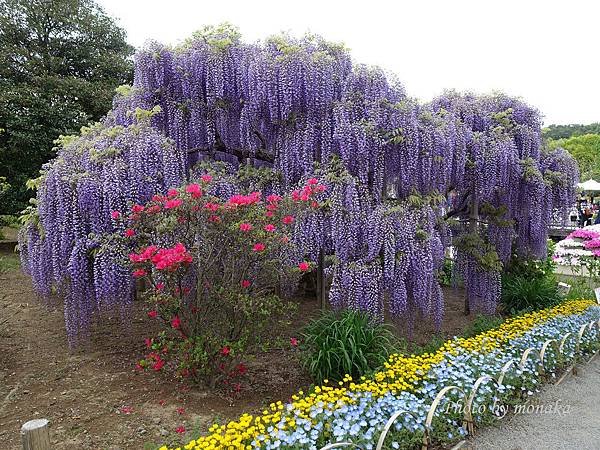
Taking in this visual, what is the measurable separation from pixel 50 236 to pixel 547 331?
5.69m

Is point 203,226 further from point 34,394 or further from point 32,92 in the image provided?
point 32,92

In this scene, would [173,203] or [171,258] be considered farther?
[173,203]

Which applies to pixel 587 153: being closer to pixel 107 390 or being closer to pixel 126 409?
pixel 107 390

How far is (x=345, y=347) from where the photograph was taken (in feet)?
15.4

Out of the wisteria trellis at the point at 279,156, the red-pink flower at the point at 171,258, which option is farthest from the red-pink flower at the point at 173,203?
the wisteria trellis at the point at 279,156

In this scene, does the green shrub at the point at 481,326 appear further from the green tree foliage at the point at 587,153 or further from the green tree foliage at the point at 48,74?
the green tree foliage at the point at 587,153

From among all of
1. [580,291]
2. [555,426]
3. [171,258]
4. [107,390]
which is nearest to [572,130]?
[580,291]

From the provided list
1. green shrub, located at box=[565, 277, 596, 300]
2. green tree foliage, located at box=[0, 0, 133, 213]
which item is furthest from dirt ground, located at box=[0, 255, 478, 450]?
green tree foliage, located at box=[0, 0, 133, 213]

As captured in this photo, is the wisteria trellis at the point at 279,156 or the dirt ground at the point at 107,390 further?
the wisteria trellis at the point at 279,156

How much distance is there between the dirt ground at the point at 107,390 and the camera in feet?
12.0

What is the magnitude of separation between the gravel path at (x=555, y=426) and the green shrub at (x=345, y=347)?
122 cm

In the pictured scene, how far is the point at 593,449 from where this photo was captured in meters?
3.51

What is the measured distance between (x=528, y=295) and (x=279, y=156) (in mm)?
4920

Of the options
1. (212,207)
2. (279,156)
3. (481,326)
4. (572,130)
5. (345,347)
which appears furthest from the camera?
(572,130)
